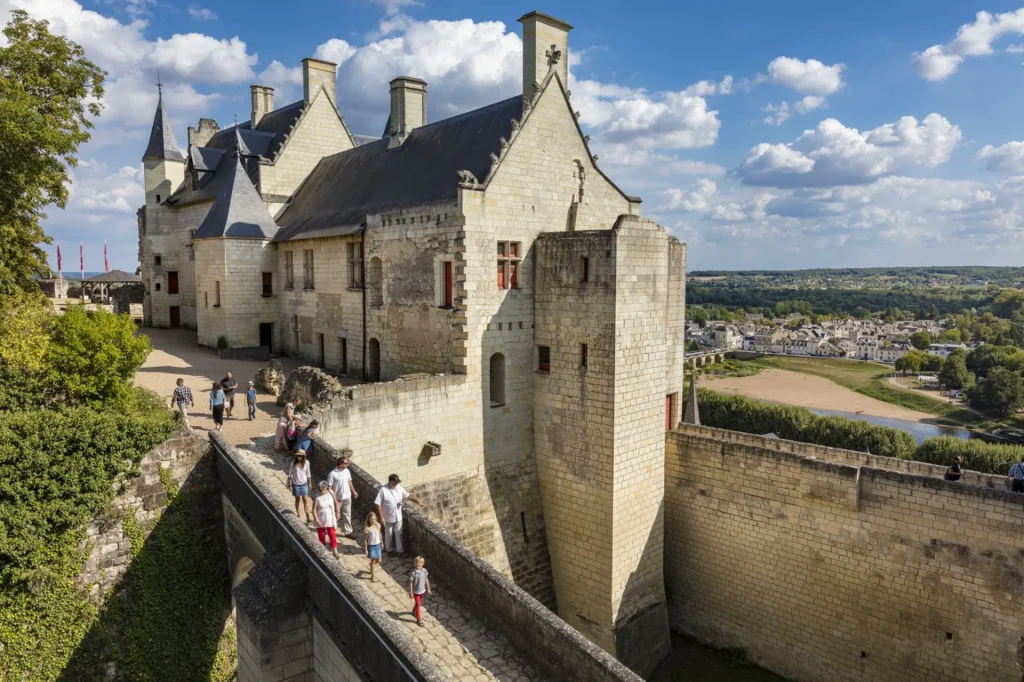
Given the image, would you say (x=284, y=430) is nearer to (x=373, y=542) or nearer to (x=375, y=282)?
(x=373, y=542)

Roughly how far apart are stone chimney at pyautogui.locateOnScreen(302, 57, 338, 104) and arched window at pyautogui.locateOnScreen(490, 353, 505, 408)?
57.6 feet

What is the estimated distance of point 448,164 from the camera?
61.3 feet

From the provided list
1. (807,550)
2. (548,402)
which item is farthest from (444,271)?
(807,550)

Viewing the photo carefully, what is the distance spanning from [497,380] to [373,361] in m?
5.06

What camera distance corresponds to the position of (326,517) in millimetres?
9062

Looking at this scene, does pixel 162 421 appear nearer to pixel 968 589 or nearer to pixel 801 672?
pixel 801 672

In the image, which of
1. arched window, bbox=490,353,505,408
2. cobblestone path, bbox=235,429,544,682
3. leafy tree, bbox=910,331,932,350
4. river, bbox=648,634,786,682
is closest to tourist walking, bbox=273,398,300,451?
cobblestone path, bbox=235,429,544,682

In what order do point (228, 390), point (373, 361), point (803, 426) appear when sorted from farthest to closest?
point (803, 426) → point (373, 361) → point (228, 390)

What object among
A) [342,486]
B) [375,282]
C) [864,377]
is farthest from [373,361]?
[864,377]

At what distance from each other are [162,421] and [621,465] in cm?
978

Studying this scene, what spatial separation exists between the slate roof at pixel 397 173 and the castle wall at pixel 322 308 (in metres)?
0.63

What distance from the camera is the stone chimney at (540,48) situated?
16812 millimetres

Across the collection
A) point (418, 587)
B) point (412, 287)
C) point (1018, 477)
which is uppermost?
point (412, 287)

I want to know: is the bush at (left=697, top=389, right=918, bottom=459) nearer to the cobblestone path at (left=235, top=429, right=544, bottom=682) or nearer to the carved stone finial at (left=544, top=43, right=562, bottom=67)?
the carved stone finial at (left=544, top=43, right=562, bottom=67)
